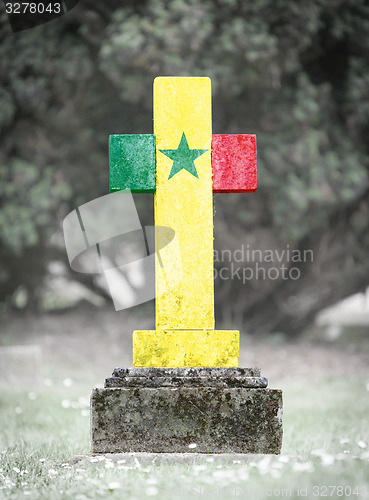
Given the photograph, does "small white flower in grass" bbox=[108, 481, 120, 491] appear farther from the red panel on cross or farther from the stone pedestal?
the red panel on cross

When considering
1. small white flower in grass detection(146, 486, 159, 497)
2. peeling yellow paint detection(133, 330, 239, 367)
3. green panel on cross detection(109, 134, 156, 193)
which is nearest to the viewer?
small white flower in grass detection(146, 486, 159, 497)

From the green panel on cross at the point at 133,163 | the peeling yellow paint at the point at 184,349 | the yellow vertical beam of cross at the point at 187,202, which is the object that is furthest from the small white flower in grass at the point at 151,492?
the green panel on cross at the point at 133,163

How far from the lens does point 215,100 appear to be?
25.9 ft

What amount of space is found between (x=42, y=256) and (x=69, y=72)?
3.03 meters

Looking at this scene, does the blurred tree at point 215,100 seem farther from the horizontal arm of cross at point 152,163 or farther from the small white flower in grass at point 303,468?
the small white flower in grass at point 303,468

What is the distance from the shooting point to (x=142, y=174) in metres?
3.35

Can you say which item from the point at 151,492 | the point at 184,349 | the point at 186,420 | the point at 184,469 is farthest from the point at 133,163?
the point at 151,492

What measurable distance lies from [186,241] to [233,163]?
0.55 m

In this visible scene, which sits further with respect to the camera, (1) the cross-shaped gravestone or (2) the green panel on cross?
(2) the green panel on cross

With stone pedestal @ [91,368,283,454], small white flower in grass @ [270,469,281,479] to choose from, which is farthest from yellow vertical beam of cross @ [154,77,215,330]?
small white flower in grass @ [270,469,281,479]

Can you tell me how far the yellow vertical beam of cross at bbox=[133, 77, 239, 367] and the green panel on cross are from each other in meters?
0.05

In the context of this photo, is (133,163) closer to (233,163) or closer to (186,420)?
(233,163)

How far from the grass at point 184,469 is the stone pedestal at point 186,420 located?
0.14 meters
